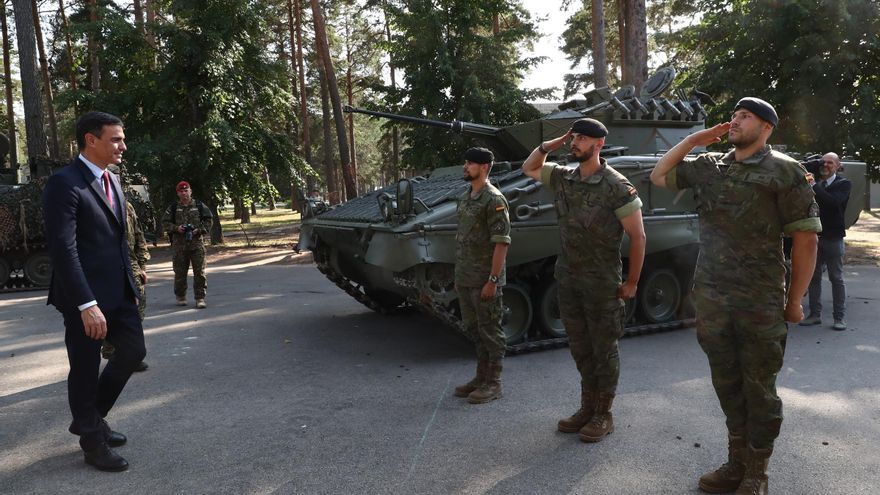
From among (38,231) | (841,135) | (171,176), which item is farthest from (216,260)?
(841,135)

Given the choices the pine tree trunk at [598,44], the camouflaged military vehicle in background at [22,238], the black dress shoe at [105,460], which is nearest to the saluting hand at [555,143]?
the black dress shoe at [105,460]

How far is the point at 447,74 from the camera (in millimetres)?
16766

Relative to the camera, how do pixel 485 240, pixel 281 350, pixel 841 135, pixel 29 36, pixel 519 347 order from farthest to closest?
pixel 29 36, pixel 841 135, pixel 281 350, pixel 519 347, pixel 485 240

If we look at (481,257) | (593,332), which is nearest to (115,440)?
(481,257)

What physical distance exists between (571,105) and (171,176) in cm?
1248

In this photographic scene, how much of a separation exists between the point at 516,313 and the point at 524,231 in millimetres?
819

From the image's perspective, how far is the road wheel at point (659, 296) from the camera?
23.2ft

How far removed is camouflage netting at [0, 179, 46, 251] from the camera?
1129 cm

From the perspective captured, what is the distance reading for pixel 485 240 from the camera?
4652mm

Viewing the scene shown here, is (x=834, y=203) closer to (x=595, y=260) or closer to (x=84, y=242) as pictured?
(x=595, y=260)

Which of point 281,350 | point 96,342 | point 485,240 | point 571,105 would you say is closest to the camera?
point 96,342

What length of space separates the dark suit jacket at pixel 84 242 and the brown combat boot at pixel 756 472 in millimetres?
3312

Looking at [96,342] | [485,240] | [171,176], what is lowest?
[96,342]

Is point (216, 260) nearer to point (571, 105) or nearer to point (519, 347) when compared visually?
point (571, 105)
